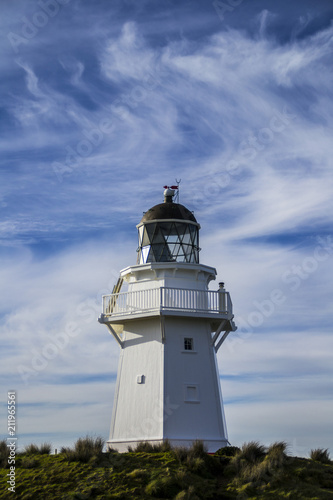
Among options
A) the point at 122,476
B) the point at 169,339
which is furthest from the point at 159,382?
the point at 122,476

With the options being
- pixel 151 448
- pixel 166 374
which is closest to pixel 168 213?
pixel 166 374

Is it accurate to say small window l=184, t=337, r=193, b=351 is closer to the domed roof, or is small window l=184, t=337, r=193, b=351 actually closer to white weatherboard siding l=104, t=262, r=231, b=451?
white weatherboard siding l=104, t=262, r=231, b=451

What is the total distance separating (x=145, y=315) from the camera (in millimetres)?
22688

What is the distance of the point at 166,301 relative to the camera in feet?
73.9

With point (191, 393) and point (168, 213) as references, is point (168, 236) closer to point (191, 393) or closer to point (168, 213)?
point (168, 213)

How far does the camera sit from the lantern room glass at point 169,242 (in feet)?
80.6

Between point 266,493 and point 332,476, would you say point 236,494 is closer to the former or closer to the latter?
point 266,493

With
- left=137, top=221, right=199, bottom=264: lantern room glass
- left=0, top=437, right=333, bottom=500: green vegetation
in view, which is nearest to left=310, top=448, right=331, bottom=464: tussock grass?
left=0, top=437, right=333, bottom=500: green vegetation

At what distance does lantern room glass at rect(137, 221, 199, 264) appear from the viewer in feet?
80.6

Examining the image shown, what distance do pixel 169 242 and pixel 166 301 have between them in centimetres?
308

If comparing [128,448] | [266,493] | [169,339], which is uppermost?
[169,339]

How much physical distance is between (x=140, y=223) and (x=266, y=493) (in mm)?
12186

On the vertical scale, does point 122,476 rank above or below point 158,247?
below

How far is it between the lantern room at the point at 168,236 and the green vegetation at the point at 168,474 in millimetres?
7689
